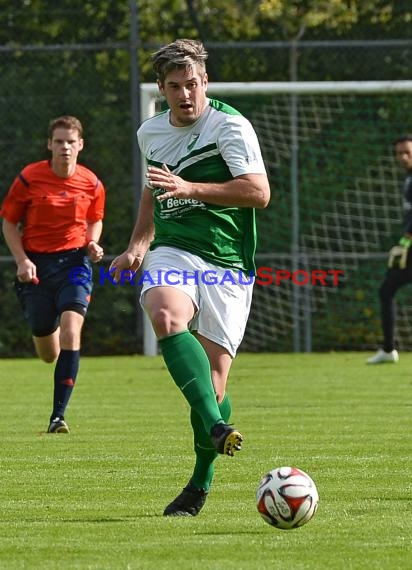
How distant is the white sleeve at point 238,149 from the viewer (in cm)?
604

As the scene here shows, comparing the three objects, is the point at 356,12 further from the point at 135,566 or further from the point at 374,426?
the point at 135,566

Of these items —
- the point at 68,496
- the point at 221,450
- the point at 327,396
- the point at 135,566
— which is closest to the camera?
the point at 135,566

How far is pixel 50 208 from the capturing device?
986 centimetres

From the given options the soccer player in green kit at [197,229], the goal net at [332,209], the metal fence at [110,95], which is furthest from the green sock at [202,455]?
the goal net at [332,209]

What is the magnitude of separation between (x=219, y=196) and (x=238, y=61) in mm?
11365

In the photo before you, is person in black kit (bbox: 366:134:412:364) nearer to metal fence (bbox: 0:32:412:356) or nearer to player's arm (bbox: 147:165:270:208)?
metal fence (bbox: 0:32:412:356)

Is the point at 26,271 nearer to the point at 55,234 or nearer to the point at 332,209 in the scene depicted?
the point at 55,234

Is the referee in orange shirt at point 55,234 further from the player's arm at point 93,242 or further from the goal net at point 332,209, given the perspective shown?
the goal net at point 332,209

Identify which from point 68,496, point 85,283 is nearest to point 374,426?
point 85,283

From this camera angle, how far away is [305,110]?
1728 cm

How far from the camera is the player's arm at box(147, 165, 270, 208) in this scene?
18.8 ft

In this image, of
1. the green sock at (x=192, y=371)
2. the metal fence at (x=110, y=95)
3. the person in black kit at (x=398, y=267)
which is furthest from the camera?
the metal fence at (x=110, y=95)

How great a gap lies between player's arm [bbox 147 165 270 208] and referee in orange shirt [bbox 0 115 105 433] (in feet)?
11.2

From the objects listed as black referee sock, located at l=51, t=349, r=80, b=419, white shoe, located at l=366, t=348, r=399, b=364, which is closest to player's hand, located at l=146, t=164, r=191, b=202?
black referee sock, located at l=51, t=349, r=80, b=419
